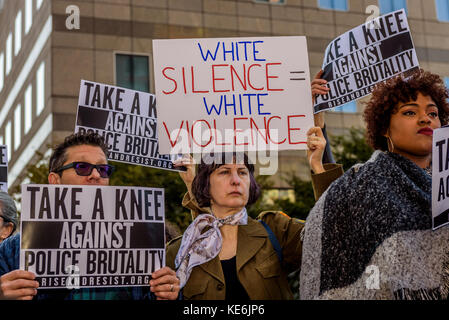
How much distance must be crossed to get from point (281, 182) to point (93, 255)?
1638 cm

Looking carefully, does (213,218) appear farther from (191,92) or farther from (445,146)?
(445,146)

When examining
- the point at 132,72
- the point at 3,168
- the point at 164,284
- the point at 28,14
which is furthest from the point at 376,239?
the point at 28,14

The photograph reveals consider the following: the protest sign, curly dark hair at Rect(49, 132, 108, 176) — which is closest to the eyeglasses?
curly dark hair at Rect(49, 132, 108, 176)

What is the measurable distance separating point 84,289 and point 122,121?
1.60 m

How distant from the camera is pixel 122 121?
490cm

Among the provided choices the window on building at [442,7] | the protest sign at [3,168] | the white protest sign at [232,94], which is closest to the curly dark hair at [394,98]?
the white protest sign at [232,94]

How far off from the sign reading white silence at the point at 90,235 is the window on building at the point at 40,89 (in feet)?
52.8

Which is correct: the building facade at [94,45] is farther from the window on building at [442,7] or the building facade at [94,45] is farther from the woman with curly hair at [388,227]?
the woman with curly hair at [388,227]

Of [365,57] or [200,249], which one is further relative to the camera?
[365,57]

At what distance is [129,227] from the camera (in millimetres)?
3543

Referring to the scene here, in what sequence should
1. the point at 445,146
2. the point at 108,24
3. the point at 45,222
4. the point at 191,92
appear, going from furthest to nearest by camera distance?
the point at 108,24, the point at 191,92, the point at 45,222, the point at 445,146

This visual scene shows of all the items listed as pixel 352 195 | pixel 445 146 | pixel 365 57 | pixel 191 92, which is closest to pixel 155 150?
pixel 191 92

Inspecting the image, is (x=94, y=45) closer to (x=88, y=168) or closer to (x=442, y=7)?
(x=442, y=7)

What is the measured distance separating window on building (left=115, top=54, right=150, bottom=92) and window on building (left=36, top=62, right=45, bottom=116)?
1771 mm
